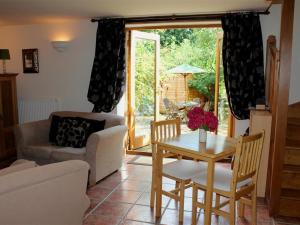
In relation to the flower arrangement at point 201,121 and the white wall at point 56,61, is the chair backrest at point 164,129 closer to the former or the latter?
the flower arrangement at point 201,121

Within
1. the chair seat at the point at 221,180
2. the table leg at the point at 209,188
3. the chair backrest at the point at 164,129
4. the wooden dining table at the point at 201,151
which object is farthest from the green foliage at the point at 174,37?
the table leg at the point at 209,188

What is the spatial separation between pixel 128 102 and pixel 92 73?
2.57 feet

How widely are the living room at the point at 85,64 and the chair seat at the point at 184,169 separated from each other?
1.48ft

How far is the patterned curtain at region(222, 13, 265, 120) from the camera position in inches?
161

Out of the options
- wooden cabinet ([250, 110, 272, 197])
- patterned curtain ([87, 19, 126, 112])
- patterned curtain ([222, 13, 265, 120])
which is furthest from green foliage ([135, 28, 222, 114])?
wooden cabinet ([250, 110, 272, 197])

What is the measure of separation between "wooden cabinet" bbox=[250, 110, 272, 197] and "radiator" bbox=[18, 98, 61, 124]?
3.36m

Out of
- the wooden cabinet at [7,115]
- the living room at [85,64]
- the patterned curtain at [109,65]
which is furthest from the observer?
the wooden cabinet at [7,115]

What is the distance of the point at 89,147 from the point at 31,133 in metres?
1.04

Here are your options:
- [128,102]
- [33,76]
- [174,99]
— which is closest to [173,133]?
[128,102]

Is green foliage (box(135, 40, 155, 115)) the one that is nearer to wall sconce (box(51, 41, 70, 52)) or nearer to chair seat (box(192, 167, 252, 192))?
wall sconce (box(51, 41, 70, 52))

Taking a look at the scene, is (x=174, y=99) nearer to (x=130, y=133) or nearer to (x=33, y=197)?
(x=130, y=133)

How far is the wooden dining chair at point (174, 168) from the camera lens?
9.34ft

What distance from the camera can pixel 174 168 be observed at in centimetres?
302

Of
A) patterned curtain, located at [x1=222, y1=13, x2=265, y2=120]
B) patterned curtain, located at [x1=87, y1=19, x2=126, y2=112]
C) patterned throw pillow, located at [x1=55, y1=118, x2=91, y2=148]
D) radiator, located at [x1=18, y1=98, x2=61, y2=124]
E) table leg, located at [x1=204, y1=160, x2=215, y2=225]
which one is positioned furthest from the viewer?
radiator, located at [x1=18, y1=98, x2=61, y2=124]
